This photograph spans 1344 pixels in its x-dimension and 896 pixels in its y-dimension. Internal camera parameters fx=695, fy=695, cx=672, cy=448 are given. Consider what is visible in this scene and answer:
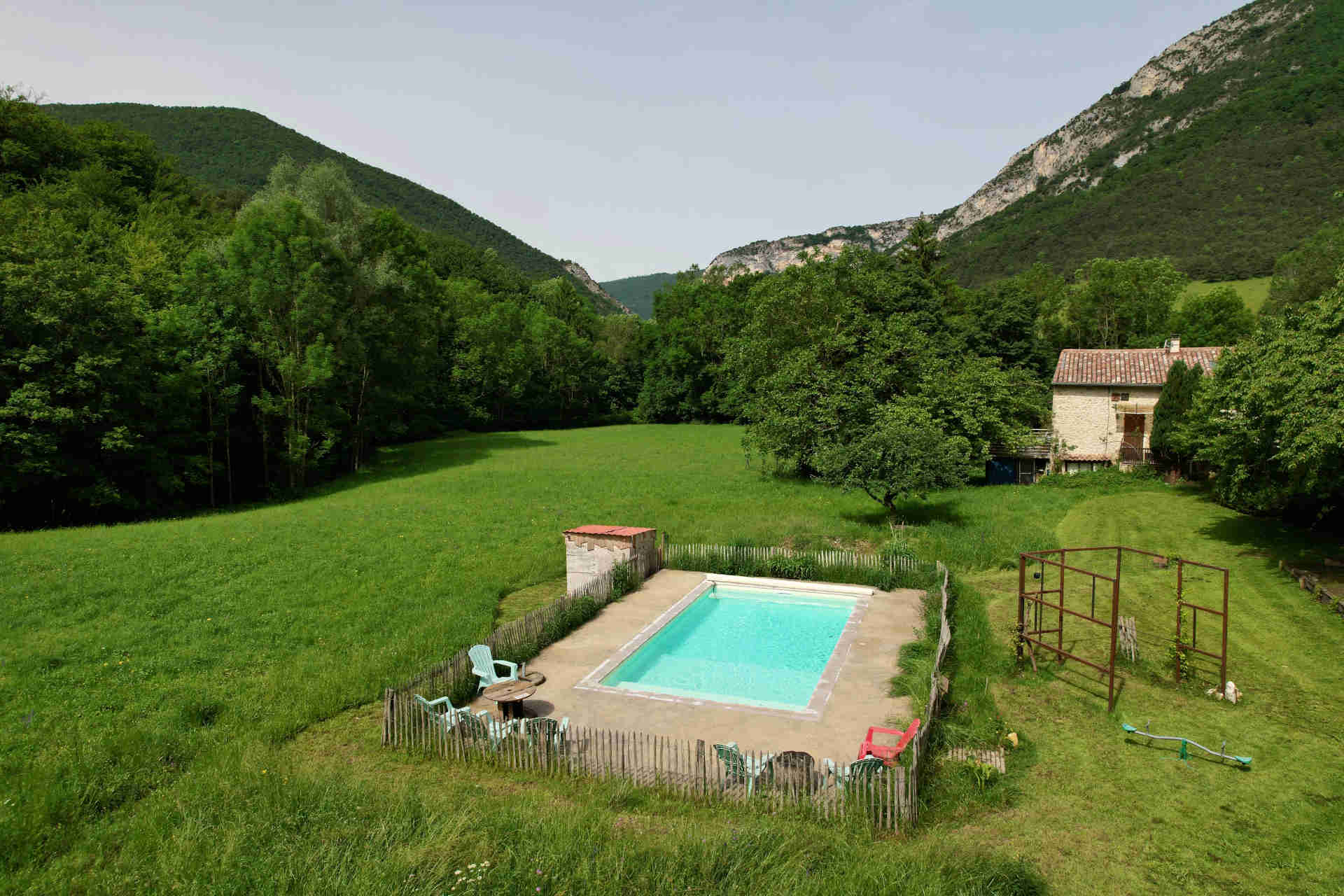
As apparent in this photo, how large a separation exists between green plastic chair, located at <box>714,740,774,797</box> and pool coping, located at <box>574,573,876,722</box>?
102 inches

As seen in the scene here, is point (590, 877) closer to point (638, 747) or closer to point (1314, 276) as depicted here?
point (638, 747)

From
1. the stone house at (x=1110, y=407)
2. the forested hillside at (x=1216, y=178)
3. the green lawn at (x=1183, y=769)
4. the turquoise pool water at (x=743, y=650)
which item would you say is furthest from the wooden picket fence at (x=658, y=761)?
the forested hillside at (x=1216, y=178)

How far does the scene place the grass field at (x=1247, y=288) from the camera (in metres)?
68.5

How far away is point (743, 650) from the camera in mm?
15844

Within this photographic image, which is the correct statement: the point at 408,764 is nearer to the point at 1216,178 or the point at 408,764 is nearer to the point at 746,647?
the point at 746,647

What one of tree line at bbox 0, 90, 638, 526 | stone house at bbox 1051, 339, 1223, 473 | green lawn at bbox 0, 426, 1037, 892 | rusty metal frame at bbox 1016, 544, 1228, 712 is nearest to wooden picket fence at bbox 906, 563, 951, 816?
rusty metal frame at bbox 1016, 544, 1228, 712

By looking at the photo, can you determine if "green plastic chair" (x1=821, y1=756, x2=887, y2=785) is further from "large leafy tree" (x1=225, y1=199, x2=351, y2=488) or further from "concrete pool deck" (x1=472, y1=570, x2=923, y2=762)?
"large leafy tree" (x1=225, y1=199, x2=351, y2=488)

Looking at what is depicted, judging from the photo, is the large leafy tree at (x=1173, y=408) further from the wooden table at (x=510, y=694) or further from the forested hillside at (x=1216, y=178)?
the forested hillside at (x=1216, y=178)

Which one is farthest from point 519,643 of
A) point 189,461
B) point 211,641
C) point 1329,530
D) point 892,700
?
point 1329,530

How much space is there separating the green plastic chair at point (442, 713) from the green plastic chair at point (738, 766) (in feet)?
12.2

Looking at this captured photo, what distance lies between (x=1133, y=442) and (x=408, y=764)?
39.4m

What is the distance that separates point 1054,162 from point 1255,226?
95.0 metres

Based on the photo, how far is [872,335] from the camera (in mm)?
35938

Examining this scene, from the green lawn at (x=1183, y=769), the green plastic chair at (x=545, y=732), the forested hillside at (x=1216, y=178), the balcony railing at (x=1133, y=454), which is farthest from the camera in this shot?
the forested hillside at (x=1216, y=178)
